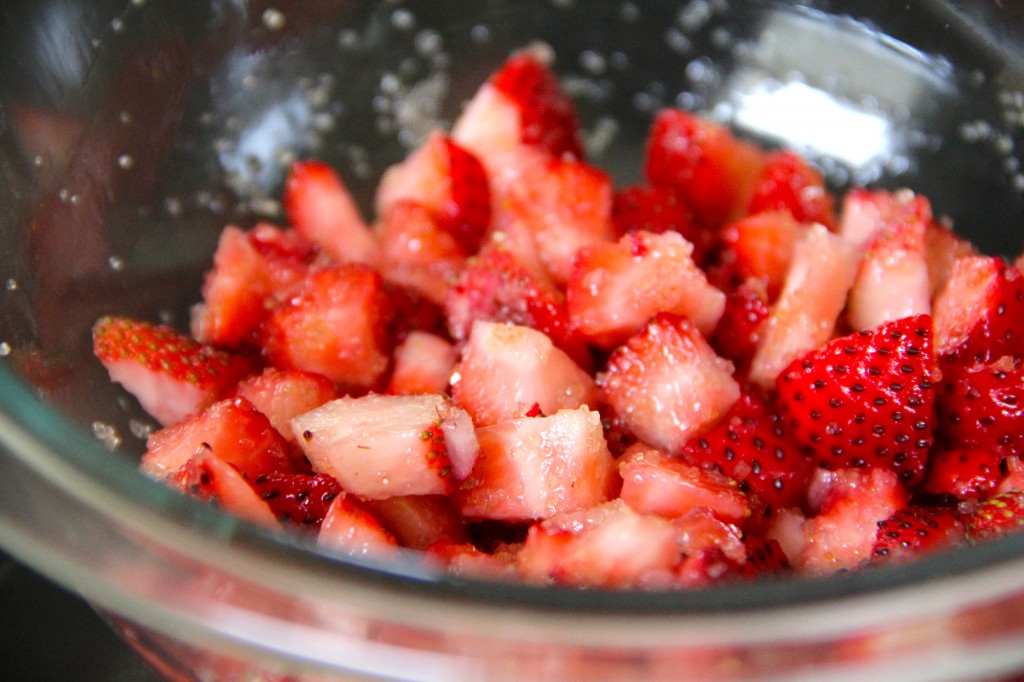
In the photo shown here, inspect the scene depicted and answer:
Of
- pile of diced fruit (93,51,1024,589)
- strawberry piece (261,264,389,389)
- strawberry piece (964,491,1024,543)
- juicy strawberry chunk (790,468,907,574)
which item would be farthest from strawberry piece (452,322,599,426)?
strawberry piece (964,491,1024,543)

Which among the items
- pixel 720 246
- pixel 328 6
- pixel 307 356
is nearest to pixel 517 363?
pixel 307 356

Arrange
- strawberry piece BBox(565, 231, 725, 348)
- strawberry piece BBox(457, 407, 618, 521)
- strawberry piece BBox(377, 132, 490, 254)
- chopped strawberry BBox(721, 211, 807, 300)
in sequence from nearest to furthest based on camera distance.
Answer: strawberry piece BBox(457, 407, 618, 521), strawberry piece BBox(565, 231, 725, 348), chopped strawberry BBox(721, 211, 807, 300), strawberry piece BBox(377, 132, 490, 254)

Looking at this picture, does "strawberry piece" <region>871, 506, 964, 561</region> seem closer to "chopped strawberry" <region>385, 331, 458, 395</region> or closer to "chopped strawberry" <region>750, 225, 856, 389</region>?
"chopped strawberry" <region>750, 225, 856, 389</region>

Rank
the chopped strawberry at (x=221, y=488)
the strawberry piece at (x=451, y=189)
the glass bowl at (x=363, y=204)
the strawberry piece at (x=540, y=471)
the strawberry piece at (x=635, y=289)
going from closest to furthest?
the glass bowl at (x=363, y=204), the chopped strawberry at (x=221, y=488), the strawberry piece at (x=540, y=471), the strawberry piece at (x=635, y=289), the strawberry piece at (x=451, y=189)

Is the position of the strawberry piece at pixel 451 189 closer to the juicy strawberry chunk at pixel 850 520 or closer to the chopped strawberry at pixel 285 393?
the chopped strawberry at pixel 285 393

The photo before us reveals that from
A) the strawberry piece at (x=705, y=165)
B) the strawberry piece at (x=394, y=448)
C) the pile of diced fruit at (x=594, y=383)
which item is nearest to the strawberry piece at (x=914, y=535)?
the pile of diced fruit at (x=594, y=383)

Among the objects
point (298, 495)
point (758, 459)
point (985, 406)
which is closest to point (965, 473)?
point (985, 406)

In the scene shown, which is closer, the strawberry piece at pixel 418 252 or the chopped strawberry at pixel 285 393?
the chopped strawberry at pixel 285 393

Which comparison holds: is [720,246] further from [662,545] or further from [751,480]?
[662,545]
